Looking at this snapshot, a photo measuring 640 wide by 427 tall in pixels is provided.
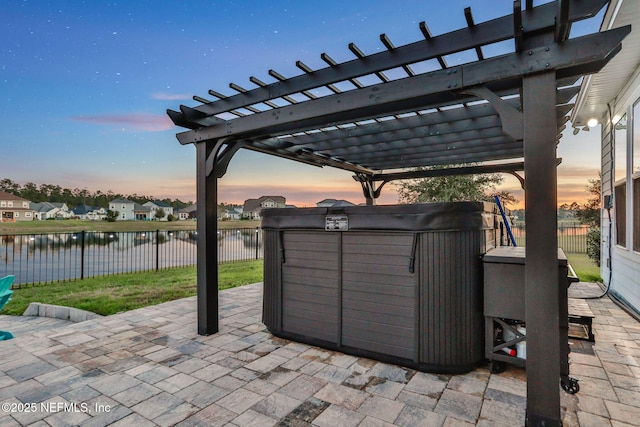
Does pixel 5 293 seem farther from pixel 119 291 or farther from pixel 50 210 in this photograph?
pixel 50 210

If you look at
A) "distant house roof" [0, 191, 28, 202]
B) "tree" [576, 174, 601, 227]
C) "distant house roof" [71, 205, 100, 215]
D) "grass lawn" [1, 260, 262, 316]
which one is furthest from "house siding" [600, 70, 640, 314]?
"distant house roof" [71, 205, 100, 215]

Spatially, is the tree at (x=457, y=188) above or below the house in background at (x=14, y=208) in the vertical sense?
above

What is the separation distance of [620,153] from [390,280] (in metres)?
4.67

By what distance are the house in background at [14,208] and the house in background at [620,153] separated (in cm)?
1868

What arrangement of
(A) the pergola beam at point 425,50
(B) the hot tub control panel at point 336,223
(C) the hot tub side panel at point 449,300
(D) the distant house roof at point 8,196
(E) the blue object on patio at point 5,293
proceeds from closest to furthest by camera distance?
(A) the pergola beam at point 425,50, (C) the hot tub side panel at point 449,300, (B) the hot tub control panel at point 336,223, (E) the blue object on patio at point 5,293, (D) the distant house roof at point 8,196

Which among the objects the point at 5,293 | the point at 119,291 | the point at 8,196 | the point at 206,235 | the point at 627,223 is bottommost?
the point at 119,291

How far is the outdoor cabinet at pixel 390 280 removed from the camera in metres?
2.52

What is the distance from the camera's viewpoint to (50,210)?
1814 centimetres

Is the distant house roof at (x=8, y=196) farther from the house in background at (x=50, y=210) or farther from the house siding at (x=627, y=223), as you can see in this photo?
the house siding at (x=627, y=223)

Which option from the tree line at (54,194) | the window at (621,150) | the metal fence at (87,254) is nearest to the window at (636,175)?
the window at (621,150)

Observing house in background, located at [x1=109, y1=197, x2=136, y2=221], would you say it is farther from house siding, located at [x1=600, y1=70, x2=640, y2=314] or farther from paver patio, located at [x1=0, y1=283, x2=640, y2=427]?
house siding, located at [x1=600, y1=70, x2=640, y2=314]

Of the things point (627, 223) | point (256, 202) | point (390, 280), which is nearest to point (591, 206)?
point (627, 223)

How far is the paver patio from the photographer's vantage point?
1.97 m

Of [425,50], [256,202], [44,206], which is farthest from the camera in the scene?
[256,202]
